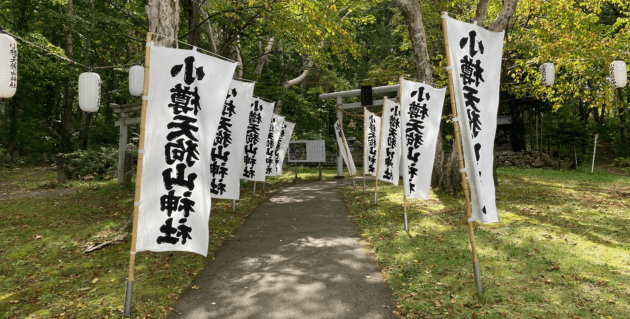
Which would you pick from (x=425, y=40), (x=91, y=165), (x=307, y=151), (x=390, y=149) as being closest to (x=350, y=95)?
(x=307, y=151)

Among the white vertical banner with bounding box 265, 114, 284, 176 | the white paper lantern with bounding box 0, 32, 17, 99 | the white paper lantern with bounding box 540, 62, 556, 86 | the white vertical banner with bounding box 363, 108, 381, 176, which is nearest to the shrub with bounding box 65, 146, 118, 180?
the white vertical banner with bounding box 265, 114, 284, 176

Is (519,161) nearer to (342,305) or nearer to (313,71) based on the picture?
(313,71)

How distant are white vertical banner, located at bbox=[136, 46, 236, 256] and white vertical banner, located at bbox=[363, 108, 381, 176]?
322 inches

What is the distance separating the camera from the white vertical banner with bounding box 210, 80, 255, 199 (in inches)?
337

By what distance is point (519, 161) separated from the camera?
966 inches

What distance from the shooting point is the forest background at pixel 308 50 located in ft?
40.0

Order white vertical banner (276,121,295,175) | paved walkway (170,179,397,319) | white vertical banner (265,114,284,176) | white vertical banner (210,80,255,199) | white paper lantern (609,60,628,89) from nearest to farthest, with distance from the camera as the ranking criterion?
paved walkway (170,179,397,319)
white vertical banner (210,80,255,199)
white paper lantern (609,60,628,89)
white vertical banner (265,114,284,176)
white vertical banner (276,121,295,175)

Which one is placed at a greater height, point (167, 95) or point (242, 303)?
point (167, 95)

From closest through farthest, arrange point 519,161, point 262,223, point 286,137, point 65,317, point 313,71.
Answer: point 65,317 < point 262,223 < point 286,137 < point 313,71 < point 519,161

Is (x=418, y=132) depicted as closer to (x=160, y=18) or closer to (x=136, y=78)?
(x=160, y=18)

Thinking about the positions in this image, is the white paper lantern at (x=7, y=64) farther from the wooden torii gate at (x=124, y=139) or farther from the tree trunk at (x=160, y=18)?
the wooden torii gate at (x=124, y=139)

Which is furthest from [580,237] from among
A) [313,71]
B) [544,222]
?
[313,71]

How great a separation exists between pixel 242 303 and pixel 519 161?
81.7 ft

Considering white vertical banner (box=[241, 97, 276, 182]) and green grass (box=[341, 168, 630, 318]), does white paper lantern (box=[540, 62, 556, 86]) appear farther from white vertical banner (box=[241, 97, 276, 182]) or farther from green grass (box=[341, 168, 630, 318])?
white vertical banner (box=[241, 97, 276, 182])
